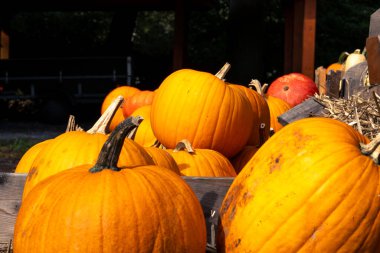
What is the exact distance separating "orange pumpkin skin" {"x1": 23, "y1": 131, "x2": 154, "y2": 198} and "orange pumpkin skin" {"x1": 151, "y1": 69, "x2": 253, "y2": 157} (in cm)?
95

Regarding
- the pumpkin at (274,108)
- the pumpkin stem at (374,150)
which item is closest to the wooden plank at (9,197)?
the pumpkin stem at (374,150)

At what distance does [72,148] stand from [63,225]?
707mm

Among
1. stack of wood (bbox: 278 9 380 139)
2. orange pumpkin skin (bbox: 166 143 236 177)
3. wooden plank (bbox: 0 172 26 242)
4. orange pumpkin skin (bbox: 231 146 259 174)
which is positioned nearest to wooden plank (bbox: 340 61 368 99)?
stack of wood (bbox: 278 9 380 139)

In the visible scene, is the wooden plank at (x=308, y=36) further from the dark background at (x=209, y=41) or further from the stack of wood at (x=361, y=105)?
the dark background at (x=209, y=41)

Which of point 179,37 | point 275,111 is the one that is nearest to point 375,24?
point 275,111

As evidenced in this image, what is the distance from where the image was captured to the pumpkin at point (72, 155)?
8.61ft

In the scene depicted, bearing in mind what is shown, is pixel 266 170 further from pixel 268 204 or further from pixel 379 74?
pixel 379 74

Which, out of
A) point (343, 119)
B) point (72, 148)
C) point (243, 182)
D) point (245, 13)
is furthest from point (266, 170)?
point (245, 13)

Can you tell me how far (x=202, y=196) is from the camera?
2.78 m

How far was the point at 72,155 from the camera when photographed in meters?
2.64

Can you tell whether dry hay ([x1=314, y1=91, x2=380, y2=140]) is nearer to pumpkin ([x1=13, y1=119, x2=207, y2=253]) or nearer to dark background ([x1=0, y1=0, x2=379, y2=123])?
pumpkin ([x1=13, y1=119, x2=207, y2=253])

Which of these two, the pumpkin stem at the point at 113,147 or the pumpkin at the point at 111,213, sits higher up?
the pumpkin stem at the point at 113,147

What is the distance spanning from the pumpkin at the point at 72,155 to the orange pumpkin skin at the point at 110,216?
0.42 meters

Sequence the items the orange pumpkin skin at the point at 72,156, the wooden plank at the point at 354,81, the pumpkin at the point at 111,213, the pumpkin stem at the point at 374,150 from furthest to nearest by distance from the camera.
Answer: the wooden plank at the point at 354,81
the orange pumpkin skin at the point at 72,156
the pumpkin stem at the point at 374,150
the pumpkin at the point at 111,213
